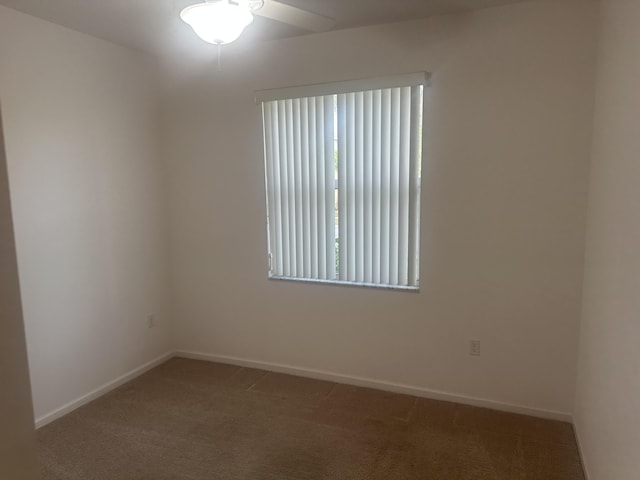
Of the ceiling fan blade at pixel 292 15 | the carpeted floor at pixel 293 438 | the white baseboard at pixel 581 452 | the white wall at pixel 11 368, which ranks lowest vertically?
the carpeted floor at pixel 293 438

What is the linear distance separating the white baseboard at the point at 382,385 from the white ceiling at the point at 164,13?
2.55 meters

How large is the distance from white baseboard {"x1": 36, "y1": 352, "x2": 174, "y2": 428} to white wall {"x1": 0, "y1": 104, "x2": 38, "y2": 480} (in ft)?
7.18

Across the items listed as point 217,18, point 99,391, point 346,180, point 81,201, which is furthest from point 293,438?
point 217,18

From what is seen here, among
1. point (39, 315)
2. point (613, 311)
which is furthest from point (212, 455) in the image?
point (613, 311)

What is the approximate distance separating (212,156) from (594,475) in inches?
127

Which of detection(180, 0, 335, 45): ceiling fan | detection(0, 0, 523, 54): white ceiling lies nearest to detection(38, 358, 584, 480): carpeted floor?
detection(180, 0, 335, 45): ceiling fan

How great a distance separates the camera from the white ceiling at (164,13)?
246cm

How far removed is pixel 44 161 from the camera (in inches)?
107

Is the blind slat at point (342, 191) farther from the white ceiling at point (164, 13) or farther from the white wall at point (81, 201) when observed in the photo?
the white wall at point (81, 201)

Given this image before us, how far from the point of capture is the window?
2.91 m

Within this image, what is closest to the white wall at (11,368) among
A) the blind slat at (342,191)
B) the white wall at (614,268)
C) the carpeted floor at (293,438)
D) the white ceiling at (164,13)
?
the carpeted floor at (293,438)

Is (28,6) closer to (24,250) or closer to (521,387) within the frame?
(24,250)

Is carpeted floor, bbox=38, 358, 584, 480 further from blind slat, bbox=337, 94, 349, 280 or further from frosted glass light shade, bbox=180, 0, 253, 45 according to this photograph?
frosted glass light shade, bbox=180, 0, 253, 45

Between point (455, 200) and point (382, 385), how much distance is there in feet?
4.82
